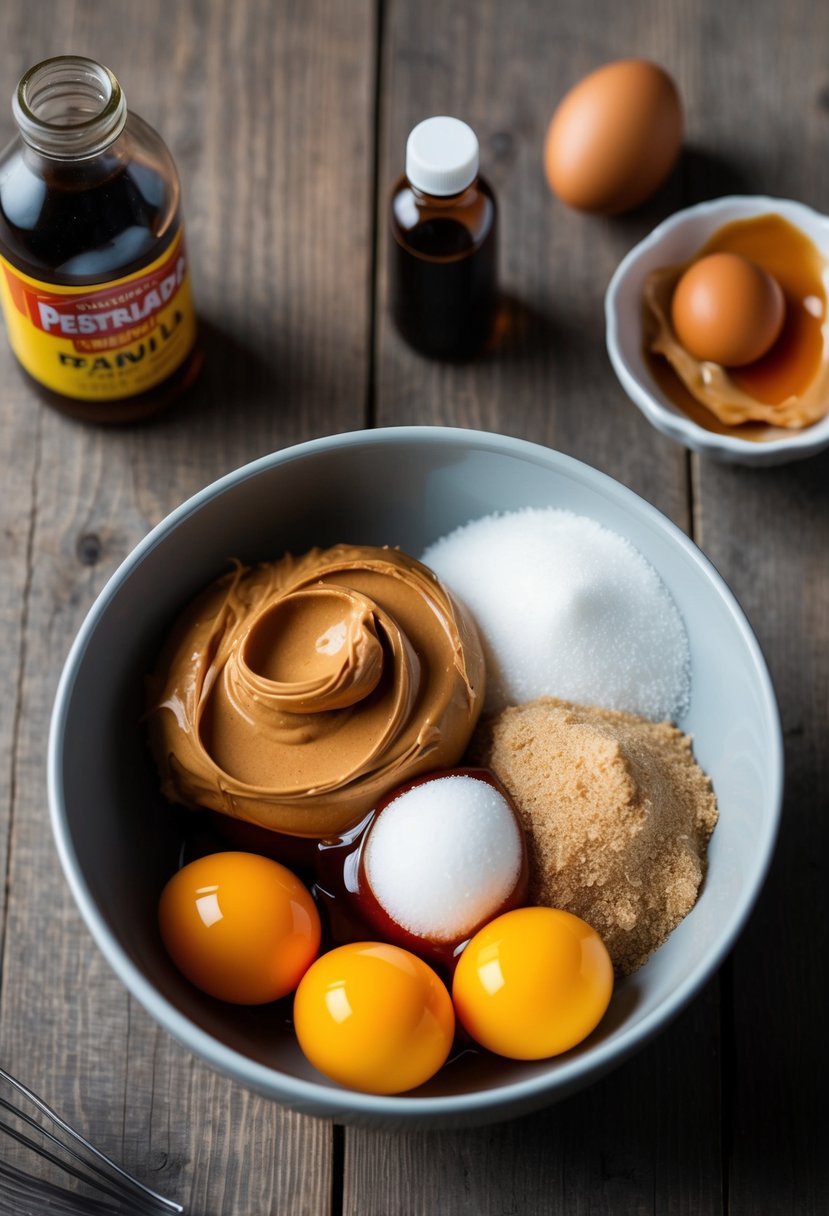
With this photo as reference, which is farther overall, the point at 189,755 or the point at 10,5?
the point at 10,5

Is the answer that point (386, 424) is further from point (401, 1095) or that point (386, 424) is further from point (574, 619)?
point (401, 1095)

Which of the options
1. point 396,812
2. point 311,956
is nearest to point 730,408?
point 396,812

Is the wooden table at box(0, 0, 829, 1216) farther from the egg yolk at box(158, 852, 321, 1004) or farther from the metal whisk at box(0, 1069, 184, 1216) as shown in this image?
the egg yolk at box(158, 852, 321, 1004)

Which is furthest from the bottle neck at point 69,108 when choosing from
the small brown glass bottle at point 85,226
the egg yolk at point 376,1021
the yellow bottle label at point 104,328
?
the egg yolk at point 376,1021

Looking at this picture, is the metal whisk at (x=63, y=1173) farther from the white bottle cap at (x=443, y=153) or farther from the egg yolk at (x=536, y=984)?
the white bottle cap at (x=443, y=153)

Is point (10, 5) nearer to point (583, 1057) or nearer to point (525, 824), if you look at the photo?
point (525, 824)

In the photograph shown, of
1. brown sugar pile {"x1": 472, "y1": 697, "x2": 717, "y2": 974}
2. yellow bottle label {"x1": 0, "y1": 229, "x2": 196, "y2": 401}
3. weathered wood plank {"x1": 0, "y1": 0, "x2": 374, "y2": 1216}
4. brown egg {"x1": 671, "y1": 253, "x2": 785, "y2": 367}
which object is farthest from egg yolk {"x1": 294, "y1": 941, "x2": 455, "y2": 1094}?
brown egg {"x1": 671, "y1": 253, "x2": 785, "y2": 367}
